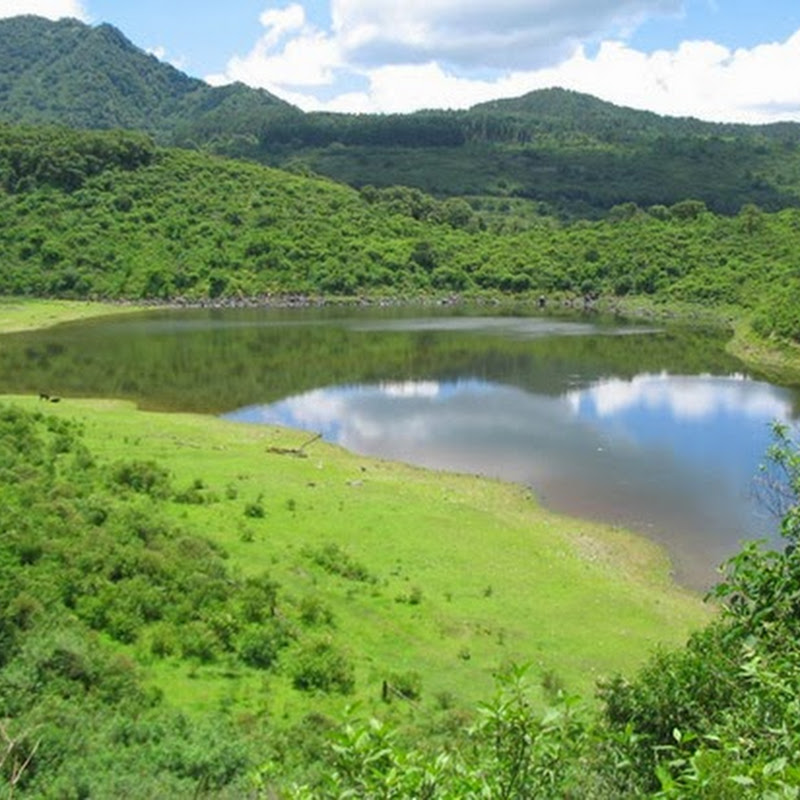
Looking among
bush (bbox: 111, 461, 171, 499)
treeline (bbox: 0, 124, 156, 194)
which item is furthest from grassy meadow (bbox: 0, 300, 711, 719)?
treeline (bbox: 0, 124, 156, 194)

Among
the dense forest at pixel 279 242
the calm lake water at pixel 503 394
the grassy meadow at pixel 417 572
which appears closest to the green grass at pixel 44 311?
the calm lake water at pixel 503 394

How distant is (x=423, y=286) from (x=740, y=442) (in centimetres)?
8521

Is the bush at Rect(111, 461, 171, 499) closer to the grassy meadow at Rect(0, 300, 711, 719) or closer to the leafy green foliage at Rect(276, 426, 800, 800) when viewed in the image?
the grassy meadow at Rect(0, 300, 711, 719)

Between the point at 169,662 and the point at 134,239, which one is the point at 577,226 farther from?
the point at 169,662

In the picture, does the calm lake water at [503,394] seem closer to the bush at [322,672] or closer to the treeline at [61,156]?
the bush at [322,672]

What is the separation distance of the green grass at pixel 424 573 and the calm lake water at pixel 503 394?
331 cm

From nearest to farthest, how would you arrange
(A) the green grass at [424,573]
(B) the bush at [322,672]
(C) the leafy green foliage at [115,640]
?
(C) the leafy green foliage at [115,640] → (B) the bush at [322,672] → (A) the green grass at [424,573]

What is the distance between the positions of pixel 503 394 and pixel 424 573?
32684 millimetres

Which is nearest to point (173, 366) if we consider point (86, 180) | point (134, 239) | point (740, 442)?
point (740, 442)

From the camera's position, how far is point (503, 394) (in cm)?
5800

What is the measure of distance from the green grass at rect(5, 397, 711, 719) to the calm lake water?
3.31m

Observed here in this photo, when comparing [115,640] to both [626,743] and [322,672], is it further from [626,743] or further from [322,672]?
[626,743]

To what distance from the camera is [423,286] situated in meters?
128

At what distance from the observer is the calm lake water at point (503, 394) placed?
123 ft
